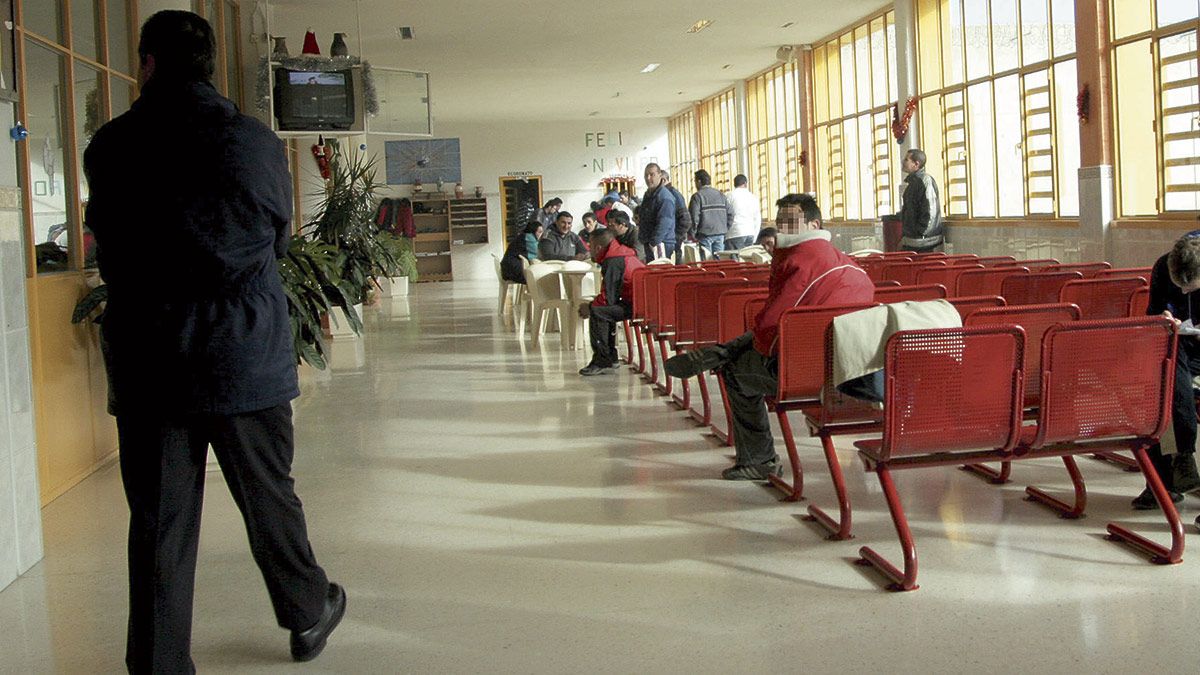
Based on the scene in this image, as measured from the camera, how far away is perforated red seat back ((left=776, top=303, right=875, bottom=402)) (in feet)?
13.5

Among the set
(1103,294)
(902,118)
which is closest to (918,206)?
(902,118)

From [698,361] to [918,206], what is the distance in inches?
308

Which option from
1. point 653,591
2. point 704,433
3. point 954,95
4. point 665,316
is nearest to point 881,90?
point 954,95

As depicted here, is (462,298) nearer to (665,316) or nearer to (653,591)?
→ (665,316)

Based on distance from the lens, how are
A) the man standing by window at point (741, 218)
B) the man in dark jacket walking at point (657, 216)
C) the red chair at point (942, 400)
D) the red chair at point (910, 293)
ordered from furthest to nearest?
the man standing by window at point (741, 218) → the man in dark jacket walking at point (657, 216) → the red chair at point (910, 293) → the red chair at point (942, 400)

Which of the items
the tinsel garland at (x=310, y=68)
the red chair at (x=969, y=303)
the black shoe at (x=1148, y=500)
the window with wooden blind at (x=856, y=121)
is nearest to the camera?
the black shoe at (x=1148, y=500)

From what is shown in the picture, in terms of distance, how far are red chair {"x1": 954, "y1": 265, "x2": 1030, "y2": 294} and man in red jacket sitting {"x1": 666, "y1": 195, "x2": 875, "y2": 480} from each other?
4.11 ft

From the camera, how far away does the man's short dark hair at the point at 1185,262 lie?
3845 mm

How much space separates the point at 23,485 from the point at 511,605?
5.54 feet

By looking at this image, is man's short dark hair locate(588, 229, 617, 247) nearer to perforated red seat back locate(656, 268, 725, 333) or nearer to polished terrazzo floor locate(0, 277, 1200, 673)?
perforated red seat back locate(656, 268, 725, 333)

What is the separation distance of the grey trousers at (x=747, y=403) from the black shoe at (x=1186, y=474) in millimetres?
1447

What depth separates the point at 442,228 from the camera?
26.9m

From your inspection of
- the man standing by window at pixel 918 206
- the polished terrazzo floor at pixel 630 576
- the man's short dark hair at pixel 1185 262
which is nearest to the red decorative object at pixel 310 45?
the man standing by window at pixel 918 206

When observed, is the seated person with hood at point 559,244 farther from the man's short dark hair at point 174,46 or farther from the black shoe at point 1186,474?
the man's short dark hair at point 174,46
